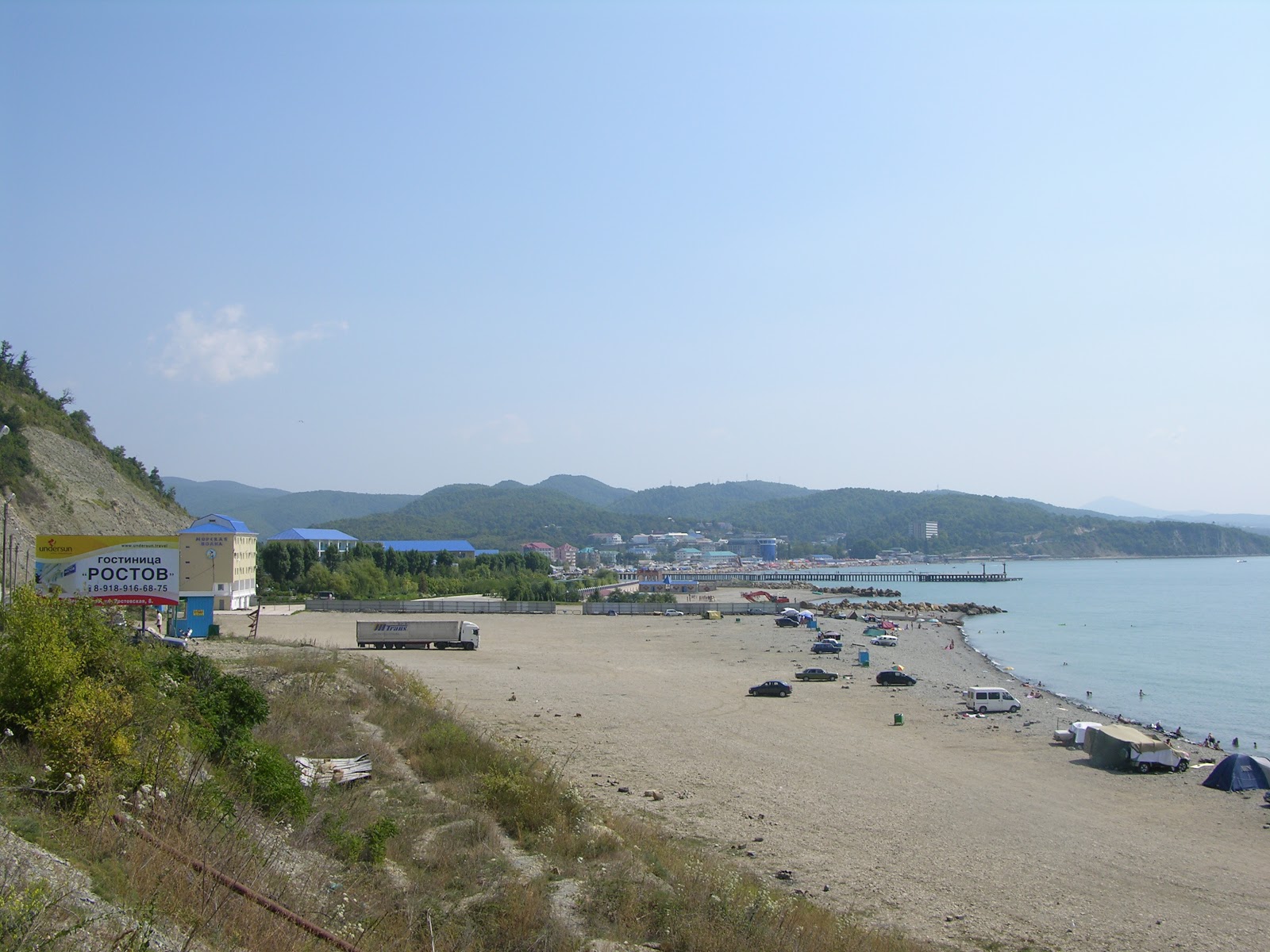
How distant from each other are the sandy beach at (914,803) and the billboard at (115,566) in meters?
8.57

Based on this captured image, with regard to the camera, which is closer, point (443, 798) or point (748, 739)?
point (443, 798)

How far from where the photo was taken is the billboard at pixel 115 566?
22312 millimetres

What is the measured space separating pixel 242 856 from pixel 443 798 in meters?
5.25

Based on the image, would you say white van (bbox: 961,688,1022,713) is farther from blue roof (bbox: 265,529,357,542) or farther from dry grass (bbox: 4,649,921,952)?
blue roof (bbox: 265,529,357,542)

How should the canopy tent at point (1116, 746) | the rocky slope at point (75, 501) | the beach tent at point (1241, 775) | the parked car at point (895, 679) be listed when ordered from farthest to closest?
the rocky slope at point (75, 501) < the parked car at point (895, 679) < the canopy tent at point (1116, 746) < the beach tent at point (1241, 775)

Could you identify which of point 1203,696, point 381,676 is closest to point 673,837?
point 381,676

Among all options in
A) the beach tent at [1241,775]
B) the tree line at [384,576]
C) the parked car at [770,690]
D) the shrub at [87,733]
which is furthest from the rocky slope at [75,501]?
the beach tent at [1241,775]

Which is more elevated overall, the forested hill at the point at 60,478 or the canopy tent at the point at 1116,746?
the forested hill at the point at 60,478

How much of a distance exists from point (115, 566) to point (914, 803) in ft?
68.8

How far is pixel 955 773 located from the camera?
20312 millimetres

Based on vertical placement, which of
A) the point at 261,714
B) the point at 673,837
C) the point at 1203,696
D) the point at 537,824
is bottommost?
the point at 1203,696

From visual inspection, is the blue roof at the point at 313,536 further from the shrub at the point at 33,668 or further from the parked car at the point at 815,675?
the shrub at the point at 33,668

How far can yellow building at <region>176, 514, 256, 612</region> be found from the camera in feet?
160

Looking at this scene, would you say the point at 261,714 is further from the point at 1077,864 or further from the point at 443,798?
the point at 1077,864
